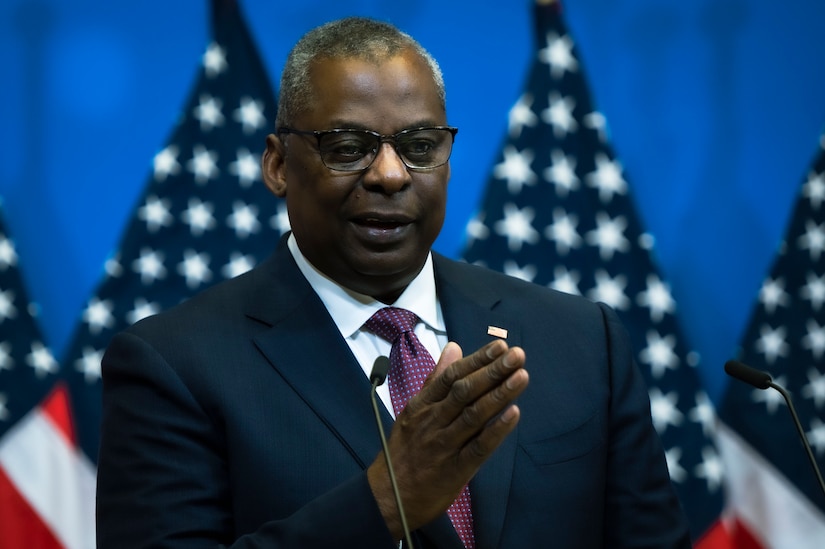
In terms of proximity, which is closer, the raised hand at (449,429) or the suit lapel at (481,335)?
the raised hand at (449,429)

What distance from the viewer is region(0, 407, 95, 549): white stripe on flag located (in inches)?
123

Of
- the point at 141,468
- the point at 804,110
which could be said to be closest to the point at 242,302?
the point at 141,468

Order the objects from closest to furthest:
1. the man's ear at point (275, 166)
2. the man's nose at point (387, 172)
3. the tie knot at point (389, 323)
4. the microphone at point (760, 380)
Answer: the microphone at point (760, 380) < the man's nose at point (387, 172) < the tie knot at point (389, 323) < the man's ear at point (275, 166)

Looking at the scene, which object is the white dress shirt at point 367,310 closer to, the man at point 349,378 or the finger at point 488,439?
the man at point 349,378

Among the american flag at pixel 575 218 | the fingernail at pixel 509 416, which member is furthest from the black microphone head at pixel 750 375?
the american flag at pixel 575 218

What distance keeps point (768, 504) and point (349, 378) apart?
6.66 feet

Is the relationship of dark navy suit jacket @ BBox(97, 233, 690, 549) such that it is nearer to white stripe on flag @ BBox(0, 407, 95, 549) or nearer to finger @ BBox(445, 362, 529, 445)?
finger @ BBox(445, 362, 529, 445)

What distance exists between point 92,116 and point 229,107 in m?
0.43

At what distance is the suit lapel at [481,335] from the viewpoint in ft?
6.00

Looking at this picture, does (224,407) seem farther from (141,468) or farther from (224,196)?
(224,196)

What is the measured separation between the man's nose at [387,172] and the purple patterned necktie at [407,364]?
0.26m

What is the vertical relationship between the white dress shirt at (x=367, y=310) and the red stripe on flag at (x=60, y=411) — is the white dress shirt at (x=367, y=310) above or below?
above

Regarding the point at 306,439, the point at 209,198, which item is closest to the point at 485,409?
the point at 306,439

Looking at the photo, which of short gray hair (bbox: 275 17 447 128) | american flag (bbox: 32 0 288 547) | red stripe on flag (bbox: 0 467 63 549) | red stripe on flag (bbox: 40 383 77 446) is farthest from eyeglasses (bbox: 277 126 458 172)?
red stripe on flag (bbox: 0 467 63 549)
